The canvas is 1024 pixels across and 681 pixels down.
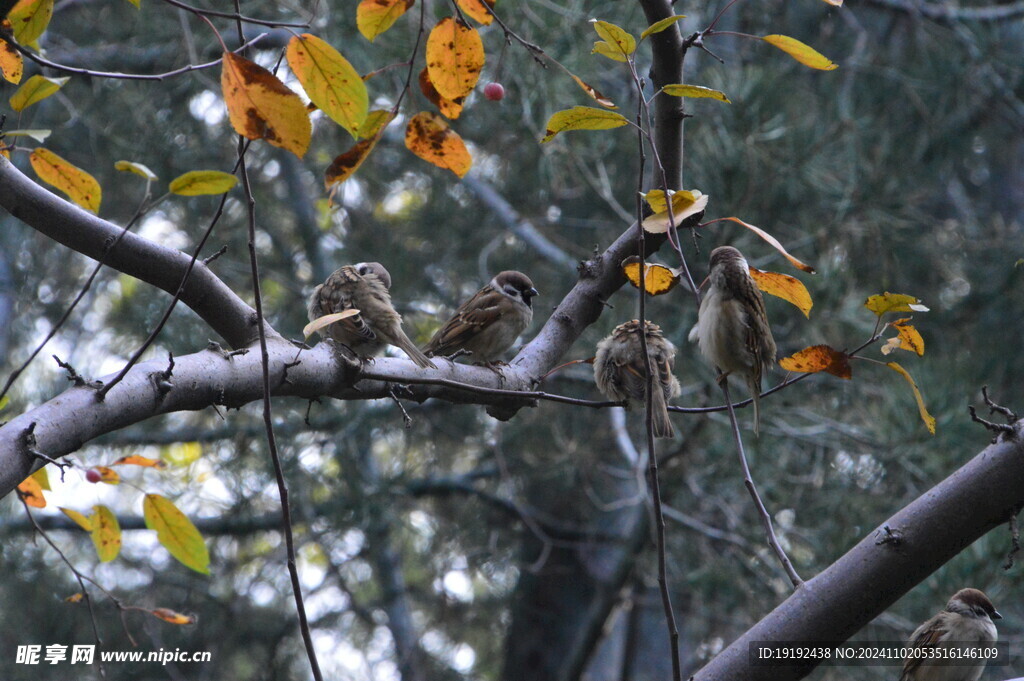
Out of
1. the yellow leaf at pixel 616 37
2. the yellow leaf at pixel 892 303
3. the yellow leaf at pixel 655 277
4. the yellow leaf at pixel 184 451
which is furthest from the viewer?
the yellow leaf at pixel 184 451

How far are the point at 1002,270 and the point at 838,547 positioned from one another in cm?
257

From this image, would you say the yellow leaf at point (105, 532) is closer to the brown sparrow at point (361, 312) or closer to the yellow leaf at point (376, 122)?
the brown sparrow at point (361, 312)

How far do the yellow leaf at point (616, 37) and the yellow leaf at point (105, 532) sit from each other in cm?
161

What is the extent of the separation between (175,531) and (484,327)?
6.75ft

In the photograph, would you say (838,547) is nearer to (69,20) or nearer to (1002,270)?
(1002,270)

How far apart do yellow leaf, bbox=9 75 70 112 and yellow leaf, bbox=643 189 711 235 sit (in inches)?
44.4

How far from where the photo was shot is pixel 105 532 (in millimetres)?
2268

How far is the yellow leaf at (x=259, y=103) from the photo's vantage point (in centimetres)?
144

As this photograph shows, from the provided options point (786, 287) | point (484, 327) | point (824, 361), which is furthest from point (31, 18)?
point (484, 327)

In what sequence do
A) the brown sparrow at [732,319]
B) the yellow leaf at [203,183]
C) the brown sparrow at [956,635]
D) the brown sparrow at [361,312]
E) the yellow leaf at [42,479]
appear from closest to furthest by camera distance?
the yellow leaf at [203,183] → the brown sparrow at [732,319] → the yellow leaf at [42,479] → the brown sparrow at [361,312] → the brown sparrow at [956,635]

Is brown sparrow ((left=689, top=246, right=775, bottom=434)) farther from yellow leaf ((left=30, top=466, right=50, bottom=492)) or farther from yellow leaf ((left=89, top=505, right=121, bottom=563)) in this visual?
yellow leaf ((left=30, top=466, right=50, bottom=492))

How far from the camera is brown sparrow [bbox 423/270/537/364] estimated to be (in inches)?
154

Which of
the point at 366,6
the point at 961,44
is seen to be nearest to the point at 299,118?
the point at 366,6

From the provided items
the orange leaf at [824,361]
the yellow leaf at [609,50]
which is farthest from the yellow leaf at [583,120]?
the orange leaf at [824,361]
